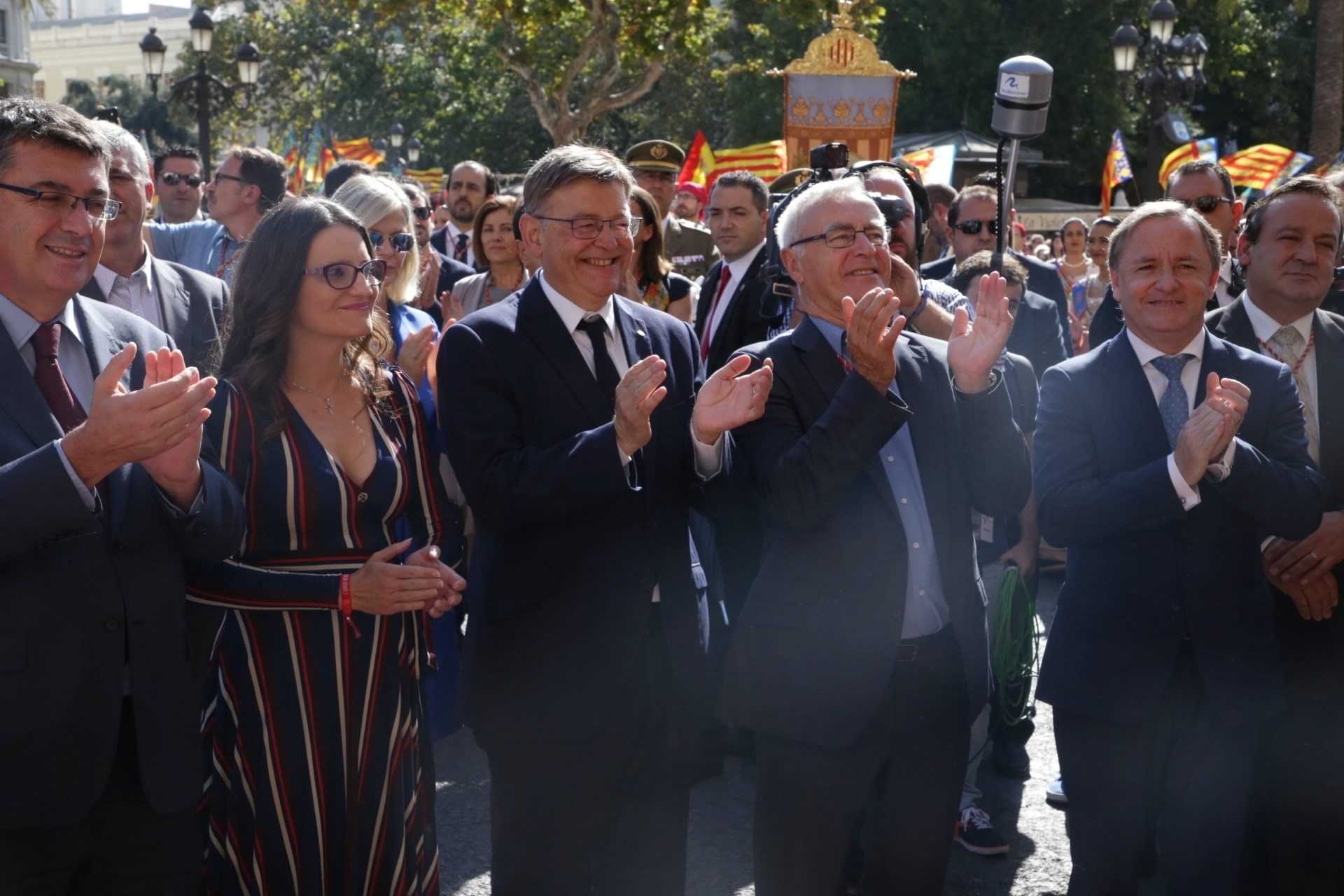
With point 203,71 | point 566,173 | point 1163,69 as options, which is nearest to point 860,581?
point 566,173

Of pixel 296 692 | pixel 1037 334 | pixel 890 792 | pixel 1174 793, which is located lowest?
pixel 1174 793

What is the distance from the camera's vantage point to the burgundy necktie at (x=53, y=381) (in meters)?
2.90

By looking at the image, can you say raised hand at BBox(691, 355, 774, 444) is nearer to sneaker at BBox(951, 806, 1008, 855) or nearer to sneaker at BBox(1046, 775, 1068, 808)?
sneaker at BBox(951, 806, 1008, 855)

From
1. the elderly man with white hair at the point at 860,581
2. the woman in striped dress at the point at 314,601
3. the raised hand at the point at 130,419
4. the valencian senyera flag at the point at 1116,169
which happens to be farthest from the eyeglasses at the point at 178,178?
the valencian senyera flag at the point at 1116,169

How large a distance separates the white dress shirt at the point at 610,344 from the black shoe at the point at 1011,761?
2.65 metres

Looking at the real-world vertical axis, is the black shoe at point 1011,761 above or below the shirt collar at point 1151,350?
below

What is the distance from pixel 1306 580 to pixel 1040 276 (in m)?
3.49

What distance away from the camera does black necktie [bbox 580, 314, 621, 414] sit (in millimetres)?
3579

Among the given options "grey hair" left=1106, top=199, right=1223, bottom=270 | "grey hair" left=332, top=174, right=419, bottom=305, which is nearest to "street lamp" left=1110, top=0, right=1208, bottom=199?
"grey hair" left=332, top=174, right=419, bottom=305

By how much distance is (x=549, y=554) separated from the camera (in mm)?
3471

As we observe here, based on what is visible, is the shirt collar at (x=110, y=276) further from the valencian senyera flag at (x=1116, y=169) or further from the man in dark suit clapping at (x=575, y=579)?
the valencian senyera flag at (x=1116, y=169)

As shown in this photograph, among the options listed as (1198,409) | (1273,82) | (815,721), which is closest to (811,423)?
(815,721)

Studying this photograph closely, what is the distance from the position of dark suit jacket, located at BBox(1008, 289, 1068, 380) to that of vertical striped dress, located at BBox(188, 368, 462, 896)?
4081mm

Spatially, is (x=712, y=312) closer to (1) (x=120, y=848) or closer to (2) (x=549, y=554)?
(2) (x=549, y=554)
